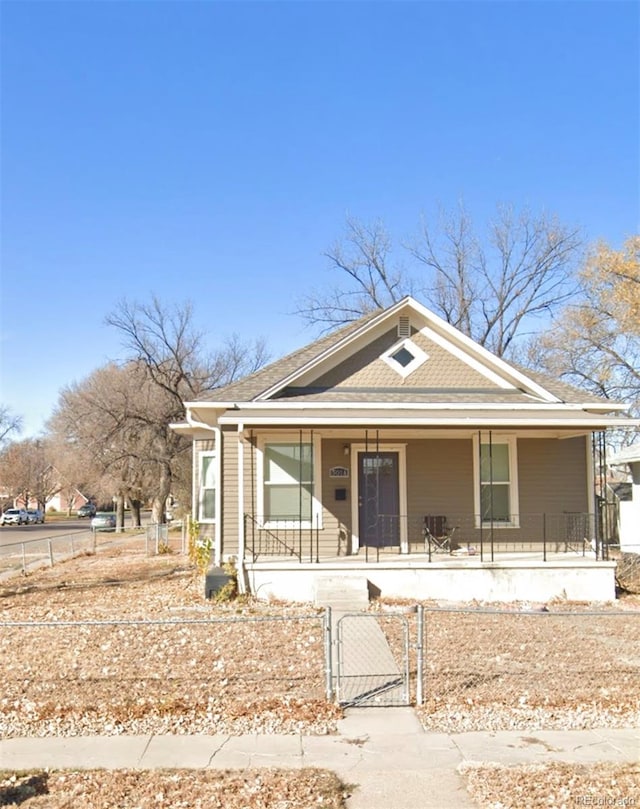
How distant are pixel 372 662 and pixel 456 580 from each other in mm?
4444

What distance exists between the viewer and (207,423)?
1500 centimetres

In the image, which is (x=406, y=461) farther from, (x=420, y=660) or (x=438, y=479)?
(x=420, y=660)

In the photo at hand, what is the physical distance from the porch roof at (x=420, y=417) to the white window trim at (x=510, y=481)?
918 millimetres

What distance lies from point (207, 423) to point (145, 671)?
293 inches

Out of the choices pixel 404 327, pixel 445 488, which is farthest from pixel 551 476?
pixel 404 327

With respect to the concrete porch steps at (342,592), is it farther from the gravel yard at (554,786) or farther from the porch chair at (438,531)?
the gravel yard at (554,786)

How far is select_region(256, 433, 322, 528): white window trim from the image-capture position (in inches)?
548

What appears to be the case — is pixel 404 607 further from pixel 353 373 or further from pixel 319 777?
pixel 319 777

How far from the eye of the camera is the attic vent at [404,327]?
49.5ft

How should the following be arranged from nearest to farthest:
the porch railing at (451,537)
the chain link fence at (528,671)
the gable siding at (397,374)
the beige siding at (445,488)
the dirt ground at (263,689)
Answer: the dirt ground at (263,689) → the chain link fence at (528,671) → the porch railing at (451,537) → the beige siding at (445,488) → the gable siding at (397,374)

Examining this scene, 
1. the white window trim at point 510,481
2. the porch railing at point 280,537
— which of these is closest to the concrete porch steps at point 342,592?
the porch railing at point 280,537

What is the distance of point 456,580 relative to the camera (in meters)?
12.5

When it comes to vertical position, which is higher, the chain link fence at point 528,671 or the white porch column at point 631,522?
the white porch column at point 631,522

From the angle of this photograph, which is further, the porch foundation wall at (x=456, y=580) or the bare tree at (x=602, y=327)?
the bare tree at (x=602, y=327)
